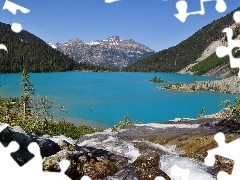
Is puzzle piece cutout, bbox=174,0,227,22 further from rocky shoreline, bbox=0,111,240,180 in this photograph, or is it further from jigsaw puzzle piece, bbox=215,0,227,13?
rocky shoreline, bbox=0,111,240,180

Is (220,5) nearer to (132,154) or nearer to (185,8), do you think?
(185,8)

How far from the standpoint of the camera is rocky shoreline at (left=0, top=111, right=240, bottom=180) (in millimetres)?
16109

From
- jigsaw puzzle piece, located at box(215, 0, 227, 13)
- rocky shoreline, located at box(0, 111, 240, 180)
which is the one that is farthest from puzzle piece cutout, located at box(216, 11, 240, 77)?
rocky shoreline, located at box(0, 111, 240, 180)

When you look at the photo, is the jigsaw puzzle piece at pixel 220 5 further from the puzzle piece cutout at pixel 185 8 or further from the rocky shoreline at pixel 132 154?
the rocky shoreline at pixel 132 154

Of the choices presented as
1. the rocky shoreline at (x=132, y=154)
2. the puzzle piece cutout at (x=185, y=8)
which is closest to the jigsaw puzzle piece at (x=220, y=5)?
the puzzle piece cutout at (x=185, y=8)

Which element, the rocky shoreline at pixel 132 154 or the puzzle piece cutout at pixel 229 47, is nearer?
the puzzle piece cutout at pixel 229 47

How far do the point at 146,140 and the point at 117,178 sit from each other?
33.6 ft

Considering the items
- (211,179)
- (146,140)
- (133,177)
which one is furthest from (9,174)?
(146,140)

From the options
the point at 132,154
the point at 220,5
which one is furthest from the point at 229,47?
the point at 132,154

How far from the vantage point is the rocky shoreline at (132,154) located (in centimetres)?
1611

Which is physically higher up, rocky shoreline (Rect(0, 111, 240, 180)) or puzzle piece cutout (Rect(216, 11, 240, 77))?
puzzle piece cutout (Rect(216, 11, 240, 77))

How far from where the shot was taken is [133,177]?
1599cm

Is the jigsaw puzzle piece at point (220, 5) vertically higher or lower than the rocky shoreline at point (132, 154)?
higher

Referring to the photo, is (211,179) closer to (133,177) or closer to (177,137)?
(133,177)
